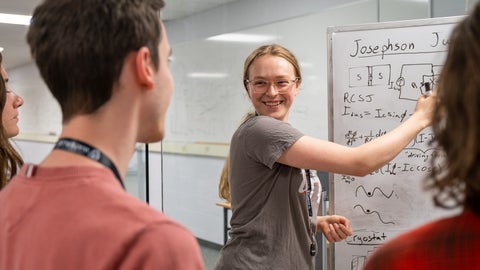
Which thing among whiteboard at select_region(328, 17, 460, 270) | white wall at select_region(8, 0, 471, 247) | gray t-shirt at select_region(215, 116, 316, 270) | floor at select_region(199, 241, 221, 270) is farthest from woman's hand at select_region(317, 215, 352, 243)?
floor at select_region(199, 241, 221, 270)

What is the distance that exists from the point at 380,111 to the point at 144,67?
4.51 ft

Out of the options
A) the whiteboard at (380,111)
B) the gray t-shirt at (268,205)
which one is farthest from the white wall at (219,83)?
the gray t-shirt at (268,205)

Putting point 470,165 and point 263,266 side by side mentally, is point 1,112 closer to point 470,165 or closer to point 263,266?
point 263,266

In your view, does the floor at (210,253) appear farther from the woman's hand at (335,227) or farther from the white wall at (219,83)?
the woman's hand at (335,227)

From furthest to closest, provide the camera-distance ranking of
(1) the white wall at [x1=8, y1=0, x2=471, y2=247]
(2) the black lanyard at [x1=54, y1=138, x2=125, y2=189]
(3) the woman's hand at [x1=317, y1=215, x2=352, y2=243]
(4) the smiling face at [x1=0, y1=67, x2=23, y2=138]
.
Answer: (1) the white wall at [x1=8, y1=0, x2=471, y2=247] < (3) the woman's hand at [x1=317, y1=215, x2=352, y2=243] < (4) the smiling face at [x1=0, y1=67, x2=23, y2=138] < (2) the black lanyard at [x1=54, y1=138, x2=125, y2=189]

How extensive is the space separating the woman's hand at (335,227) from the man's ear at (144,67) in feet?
4.24

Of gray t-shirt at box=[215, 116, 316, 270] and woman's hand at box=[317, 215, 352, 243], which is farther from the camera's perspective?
woman's hand at box=[317, 215, 352, 243]

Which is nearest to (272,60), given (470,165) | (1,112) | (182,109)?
(1,112)

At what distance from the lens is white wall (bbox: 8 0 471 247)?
350cm

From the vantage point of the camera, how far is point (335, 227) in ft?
6.11

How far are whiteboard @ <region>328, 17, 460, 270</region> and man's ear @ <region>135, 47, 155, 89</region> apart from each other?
51.4 inches

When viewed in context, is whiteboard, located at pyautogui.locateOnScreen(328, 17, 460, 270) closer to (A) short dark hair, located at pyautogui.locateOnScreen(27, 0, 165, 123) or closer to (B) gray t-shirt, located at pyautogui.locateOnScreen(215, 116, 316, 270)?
(B) gray t-shirt, located at pyautogui.locateOnScreen(215, 116, 316, 270)

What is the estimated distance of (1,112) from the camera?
1595mm

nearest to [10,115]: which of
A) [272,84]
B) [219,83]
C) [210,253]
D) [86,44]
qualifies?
[272,84]
